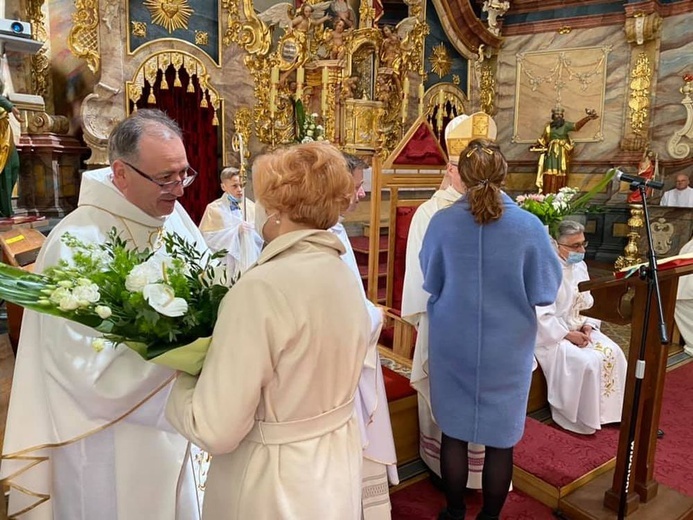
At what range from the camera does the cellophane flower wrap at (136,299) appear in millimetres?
1210

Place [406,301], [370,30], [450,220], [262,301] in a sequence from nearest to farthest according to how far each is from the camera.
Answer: [262,301], [450,220], [406,301], [370,30]

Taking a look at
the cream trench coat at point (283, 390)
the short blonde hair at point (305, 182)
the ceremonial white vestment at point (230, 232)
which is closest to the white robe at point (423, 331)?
the cream trench coat at point (283, 390)

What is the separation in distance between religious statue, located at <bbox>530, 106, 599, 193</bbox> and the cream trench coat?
9443 mm

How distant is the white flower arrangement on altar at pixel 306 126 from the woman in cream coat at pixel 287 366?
6.60 m

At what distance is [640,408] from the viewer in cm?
254

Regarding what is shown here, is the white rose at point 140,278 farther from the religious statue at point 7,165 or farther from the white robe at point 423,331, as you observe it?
the religious statue at point 7,165

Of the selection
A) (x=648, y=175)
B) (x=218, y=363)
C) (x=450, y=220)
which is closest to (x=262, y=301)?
(x=218, y=363)

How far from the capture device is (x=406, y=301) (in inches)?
118

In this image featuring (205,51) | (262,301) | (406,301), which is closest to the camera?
(262,301)

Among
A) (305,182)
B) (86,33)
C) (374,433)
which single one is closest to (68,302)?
(305,182)

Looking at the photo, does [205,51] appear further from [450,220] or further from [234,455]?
[234,455]

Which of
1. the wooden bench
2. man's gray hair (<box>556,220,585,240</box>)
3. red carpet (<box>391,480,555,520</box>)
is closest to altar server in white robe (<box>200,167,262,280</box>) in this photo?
the wooden bench

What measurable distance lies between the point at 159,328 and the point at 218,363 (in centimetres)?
18

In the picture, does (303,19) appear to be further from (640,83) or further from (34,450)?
(34,450)
